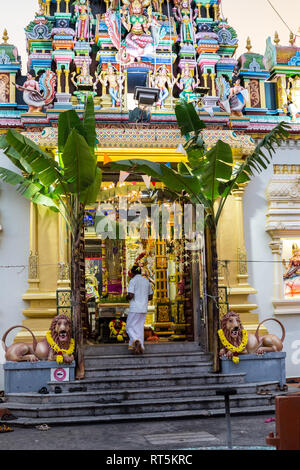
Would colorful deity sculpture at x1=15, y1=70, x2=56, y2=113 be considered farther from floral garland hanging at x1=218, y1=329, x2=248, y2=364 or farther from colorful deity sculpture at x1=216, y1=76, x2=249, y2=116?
floral garland hanging at x1=218, y1=329, x2=248, y2=364

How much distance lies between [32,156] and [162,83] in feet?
13.1

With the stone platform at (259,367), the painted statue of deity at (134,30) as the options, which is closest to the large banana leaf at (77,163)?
the stone platform at (259,367)

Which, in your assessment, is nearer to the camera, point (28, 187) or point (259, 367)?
point (259, 367)

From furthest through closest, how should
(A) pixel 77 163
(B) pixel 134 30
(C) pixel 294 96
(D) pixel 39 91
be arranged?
(C) pixel 294 96
(B) pixel 134 30
(D) pixel 39 91
(A) pixel 77 163

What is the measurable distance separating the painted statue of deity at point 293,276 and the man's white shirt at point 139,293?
2.96 meters

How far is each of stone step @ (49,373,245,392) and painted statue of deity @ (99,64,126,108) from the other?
5.39 meters

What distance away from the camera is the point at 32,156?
9172 millimetres

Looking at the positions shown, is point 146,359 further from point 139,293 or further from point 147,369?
point 139,293

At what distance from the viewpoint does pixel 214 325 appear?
32.4 ft

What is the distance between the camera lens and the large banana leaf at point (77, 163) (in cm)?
872

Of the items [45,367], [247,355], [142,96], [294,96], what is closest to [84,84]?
[142,96]

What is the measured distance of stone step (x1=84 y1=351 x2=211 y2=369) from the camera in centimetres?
1024

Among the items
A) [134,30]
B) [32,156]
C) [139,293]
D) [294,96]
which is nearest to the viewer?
[32,156]

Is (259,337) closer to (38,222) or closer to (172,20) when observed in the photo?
(38,222)
